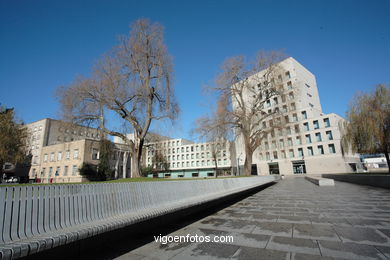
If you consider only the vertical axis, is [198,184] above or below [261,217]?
above

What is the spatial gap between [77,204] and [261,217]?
4318 mm

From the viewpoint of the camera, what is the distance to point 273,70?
18281 mm

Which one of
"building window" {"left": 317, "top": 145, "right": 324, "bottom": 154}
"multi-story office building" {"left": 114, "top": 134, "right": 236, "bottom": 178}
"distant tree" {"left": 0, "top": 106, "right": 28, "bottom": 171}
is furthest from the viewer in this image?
"multi-story office building" {"left": 114, "top": 134, "right": 236, "bottom": 178}

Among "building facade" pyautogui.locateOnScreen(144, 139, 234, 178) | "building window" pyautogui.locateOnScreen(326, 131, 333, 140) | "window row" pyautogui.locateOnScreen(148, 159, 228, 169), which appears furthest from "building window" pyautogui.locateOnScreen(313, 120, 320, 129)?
"window row" pyautogui.locateOnScreen(148, 159, 228, 169)

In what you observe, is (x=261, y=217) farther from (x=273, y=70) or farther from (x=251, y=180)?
(x=273, y=70)

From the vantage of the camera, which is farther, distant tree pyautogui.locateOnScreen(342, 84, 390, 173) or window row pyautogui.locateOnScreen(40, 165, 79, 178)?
window row pyautogui.locateOnScreen(40, 165, 79, 178)

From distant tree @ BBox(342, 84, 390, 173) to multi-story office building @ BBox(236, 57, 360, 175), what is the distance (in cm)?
1588

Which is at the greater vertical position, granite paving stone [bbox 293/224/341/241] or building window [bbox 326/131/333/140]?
building window [bbox 326/131/333/140]

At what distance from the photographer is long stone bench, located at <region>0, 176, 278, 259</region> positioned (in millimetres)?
2054

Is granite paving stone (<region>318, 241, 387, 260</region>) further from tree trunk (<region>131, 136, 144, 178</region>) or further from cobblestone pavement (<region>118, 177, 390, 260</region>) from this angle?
tree trunk (<region>131, 136, 144, 178</region>)

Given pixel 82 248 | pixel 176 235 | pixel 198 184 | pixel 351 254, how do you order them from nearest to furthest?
pixel 351 254, pixel 82 248, pixel 176 235, pixel 198 184

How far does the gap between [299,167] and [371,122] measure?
28123mm

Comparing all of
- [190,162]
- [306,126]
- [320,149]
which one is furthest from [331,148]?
[190,162]

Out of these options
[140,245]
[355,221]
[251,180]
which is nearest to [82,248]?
[140,245]
